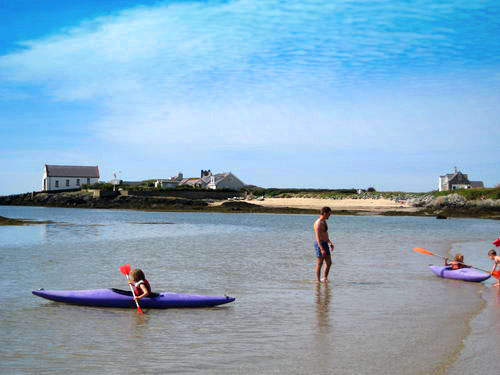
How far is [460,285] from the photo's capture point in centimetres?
1156

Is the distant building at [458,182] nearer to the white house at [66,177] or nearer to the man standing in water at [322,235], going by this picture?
the white house at [66,177]

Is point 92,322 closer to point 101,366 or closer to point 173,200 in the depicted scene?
point 101,366

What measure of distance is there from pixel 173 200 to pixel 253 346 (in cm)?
6131

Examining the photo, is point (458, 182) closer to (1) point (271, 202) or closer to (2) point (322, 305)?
(1) point (271, 202)

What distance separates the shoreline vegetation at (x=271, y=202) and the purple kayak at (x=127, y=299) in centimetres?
2811

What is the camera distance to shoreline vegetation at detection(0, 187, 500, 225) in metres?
51.8

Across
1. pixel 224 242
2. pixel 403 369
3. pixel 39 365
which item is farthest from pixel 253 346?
pixel 224 242

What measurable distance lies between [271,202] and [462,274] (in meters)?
56.7

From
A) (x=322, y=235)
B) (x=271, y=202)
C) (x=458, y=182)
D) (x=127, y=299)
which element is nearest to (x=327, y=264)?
(x=322, y=235)

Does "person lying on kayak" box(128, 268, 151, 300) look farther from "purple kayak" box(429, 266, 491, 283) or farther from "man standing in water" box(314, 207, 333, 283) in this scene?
"purple kayak" box(429, 266, 491, 283)

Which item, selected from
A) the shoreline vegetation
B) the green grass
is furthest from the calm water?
the green grass

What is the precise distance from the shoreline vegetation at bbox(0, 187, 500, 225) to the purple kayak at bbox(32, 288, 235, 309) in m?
28.1

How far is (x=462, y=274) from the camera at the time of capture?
1205cm

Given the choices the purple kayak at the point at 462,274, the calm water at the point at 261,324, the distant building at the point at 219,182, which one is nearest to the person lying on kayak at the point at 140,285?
the calm water at the point at 261,324
